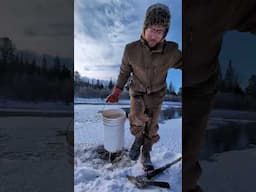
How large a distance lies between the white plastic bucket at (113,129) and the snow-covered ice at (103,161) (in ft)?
0.08

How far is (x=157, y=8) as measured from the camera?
2428 millimetres

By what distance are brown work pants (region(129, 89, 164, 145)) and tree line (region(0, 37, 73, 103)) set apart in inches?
14.8

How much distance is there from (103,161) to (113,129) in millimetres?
186

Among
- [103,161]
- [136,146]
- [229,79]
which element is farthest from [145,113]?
[229,79]

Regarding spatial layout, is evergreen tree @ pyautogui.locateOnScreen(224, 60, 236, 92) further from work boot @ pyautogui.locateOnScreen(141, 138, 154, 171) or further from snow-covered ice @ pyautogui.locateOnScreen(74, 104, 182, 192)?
work boot @ pyautogui.locateOnScreen(141, 138, 154, 171)

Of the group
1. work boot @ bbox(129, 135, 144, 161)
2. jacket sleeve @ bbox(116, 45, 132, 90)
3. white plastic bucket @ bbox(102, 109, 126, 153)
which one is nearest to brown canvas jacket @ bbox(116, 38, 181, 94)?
jacket sleeve @ bbox(116, 45, 132, 90)

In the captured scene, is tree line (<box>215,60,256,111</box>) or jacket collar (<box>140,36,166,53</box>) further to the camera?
tree line (<box>215,60,256,111</box>)

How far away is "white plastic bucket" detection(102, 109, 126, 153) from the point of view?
2.42 m

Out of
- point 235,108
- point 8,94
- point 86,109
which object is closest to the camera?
point 86,109

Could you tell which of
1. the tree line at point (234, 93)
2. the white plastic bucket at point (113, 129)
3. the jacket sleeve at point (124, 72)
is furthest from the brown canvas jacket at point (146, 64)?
the tree line at point (234, 93)

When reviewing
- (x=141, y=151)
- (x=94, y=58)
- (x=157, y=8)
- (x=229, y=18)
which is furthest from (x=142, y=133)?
(x=229, y=18)

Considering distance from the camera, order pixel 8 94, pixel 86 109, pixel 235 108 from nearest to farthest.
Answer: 1. pixel 86 109
2. pixel 8 94
3. pixel 235 108

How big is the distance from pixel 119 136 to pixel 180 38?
0.65 meters

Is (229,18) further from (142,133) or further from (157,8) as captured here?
(142,133)
